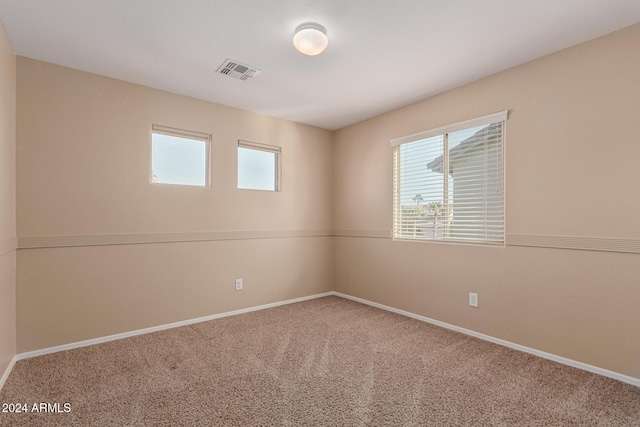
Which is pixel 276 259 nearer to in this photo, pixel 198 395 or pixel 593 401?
pixel 198 395

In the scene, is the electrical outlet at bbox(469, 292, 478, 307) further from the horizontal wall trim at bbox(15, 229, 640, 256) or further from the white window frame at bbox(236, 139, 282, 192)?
the white window frame at bbox(236, 139, 282, 192)

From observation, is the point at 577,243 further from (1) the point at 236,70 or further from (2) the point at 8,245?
(2) the point at 8,245

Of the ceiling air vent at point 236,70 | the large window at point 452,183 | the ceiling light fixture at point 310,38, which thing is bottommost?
the large window at point 452,183

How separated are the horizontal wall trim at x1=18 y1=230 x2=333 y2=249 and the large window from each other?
5.16 feet

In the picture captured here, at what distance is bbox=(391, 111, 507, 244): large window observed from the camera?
2.94 metres

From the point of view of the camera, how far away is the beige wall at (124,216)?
264cm

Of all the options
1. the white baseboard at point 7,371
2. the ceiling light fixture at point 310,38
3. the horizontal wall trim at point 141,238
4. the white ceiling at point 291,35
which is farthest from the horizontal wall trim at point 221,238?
the ceiling light fixture at point 310,38

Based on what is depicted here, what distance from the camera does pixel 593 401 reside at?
1955 millimetres

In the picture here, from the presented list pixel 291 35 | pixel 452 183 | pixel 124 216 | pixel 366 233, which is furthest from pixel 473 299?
pixel 124 216

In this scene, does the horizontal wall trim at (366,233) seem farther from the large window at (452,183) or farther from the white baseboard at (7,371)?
the white baseboard at (7,371)

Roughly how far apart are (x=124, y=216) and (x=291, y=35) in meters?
2.27

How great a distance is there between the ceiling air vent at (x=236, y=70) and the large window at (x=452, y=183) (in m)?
1.87

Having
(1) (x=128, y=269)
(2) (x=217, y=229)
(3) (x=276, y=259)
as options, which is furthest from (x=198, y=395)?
(3) (x=276, y=259)

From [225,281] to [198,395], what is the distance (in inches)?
68.5
